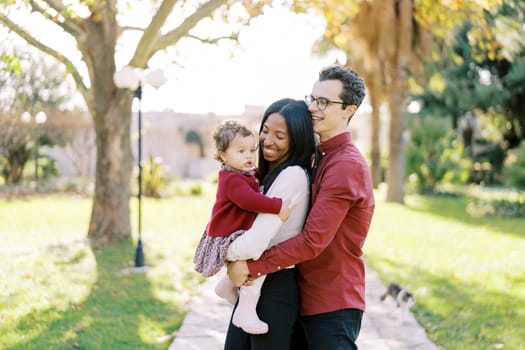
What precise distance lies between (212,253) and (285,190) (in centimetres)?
47

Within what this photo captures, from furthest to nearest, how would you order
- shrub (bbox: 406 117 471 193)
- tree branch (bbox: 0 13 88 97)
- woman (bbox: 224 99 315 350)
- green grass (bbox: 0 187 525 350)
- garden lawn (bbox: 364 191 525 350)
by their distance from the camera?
shrub (bbox: 406 117 471 193)
tree branch (bbox: 0 13 88 97)
garden lawn (bbox: 364 191 525 350)
green grass (bbox: 0 187 525 350)
woman (bbox: 224 99 315 350)

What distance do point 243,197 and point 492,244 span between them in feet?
30.5

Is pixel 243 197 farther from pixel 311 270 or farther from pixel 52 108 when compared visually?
pixel 52 108

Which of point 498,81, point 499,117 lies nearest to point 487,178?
point 499,117

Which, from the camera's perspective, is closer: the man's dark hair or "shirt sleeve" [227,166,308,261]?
"shirt sleeve" [227,166,308,261]

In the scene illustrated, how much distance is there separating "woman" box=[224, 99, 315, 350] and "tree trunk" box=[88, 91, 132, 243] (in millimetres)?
7589

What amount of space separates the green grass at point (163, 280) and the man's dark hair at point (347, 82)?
3.29 metres

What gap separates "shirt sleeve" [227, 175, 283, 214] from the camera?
8.21 feet

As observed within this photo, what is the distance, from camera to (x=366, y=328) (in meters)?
5.65

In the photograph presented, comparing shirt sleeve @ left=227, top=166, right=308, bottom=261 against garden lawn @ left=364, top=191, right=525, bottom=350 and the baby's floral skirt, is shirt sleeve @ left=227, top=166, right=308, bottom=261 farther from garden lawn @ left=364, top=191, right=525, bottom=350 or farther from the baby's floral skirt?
garden lawn @ left=364, top=191, right=525, bottom=350

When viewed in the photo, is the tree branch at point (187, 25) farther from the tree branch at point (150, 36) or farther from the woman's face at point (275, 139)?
the woman's face at point (275, 139)

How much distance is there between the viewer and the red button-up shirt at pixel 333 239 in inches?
97.9

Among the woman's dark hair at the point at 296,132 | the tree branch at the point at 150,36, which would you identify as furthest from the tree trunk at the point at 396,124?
the woman's dark hair at the point at 296,132

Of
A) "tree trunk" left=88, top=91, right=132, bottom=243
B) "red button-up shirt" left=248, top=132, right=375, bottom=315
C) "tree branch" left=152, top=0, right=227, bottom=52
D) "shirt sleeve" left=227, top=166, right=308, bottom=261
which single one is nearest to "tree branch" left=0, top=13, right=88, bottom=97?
"tree trunk" left=88, top=91, right=132, bottom=243
